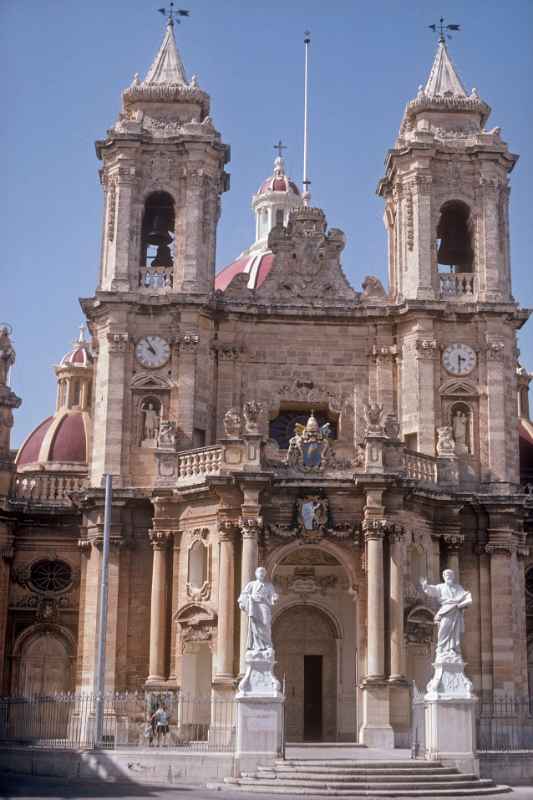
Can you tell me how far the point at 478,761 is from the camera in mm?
28000

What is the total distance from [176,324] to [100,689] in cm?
1199

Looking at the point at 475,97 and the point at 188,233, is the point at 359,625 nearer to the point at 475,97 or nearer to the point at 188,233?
the point at 188,233

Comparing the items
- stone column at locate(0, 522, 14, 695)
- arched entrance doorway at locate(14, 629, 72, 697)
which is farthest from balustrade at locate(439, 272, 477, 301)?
arched entrance doorway at locate(14, 629, 72, 697)

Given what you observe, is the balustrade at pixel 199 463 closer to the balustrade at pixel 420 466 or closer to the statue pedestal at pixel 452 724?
the balustrade at pixel 420 466

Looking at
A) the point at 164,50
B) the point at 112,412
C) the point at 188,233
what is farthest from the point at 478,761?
the point at 164,50

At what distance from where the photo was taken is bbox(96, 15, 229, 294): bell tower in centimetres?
3919

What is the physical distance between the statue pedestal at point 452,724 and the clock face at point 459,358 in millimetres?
12669

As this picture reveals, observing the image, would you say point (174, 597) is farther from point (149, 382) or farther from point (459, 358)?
point (459, 358)

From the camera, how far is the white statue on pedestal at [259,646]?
27.5 metres

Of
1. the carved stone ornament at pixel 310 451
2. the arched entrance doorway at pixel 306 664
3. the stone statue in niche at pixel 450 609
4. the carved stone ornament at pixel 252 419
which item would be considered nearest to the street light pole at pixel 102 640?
the carved stone ornament at pixel 252 419

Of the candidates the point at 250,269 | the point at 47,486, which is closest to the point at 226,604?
the point at 47,486

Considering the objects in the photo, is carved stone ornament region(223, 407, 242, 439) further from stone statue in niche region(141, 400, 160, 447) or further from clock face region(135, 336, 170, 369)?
clock face region(135, 336, 170, 369)

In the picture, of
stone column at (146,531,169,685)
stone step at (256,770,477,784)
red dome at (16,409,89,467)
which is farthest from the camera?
red dome at (16,409,89,467)

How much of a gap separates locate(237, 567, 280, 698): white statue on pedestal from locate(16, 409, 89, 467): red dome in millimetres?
17150
